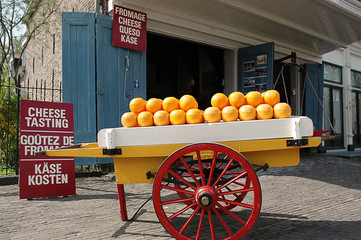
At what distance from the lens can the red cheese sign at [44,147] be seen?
4102 mm

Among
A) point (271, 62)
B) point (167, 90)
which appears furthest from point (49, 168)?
point (167, 90)

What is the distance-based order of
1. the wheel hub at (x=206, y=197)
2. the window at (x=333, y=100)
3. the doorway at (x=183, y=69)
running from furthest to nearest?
the window at (x=333, y=100) → the doorway at (x=183, y=69) → the wheel hub at (x=206, y=197)

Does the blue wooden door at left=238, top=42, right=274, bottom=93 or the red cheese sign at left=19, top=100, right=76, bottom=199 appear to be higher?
the blue wooden door at left=238, top=42, right=274, bottom=93

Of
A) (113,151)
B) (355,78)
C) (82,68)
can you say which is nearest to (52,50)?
(82,68)

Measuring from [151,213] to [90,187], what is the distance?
80.6 inches

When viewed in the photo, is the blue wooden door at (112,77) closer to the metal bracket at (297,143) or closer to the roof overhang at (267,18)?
the roof overhang at (267,18)

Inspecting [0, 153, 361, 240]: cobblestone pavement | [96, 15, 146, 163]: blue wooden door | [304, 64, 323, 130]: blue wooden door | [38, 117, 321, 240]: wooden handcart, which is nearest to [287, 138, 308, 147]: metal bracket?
[38, 117, 321, 240]: wooden handcart

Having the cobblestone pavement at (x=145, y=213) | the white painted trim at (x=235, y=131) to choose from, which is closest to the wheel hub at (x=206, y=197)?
the white painted trim at (x=235, y=131)

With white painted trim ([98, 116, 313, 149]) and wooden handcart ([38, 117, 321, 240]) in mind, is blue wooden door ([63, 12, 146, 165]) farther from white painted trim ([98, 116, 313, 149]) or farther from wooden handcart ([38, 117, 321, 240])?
white painted trim ([98, 116, 313, 149])

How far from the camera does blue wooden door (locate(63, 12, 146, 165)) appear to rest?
5.69 metres

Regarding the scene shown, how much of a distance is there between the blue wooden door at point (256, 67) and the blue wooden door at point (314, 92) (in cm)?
272

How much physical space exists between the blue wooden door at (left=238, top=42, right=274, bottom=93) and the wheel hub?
239 inches

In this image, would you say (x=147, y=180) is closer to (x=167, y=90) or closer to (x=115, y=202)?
(x=115, y=202)

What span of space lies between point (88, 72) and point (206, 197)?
4377mm
